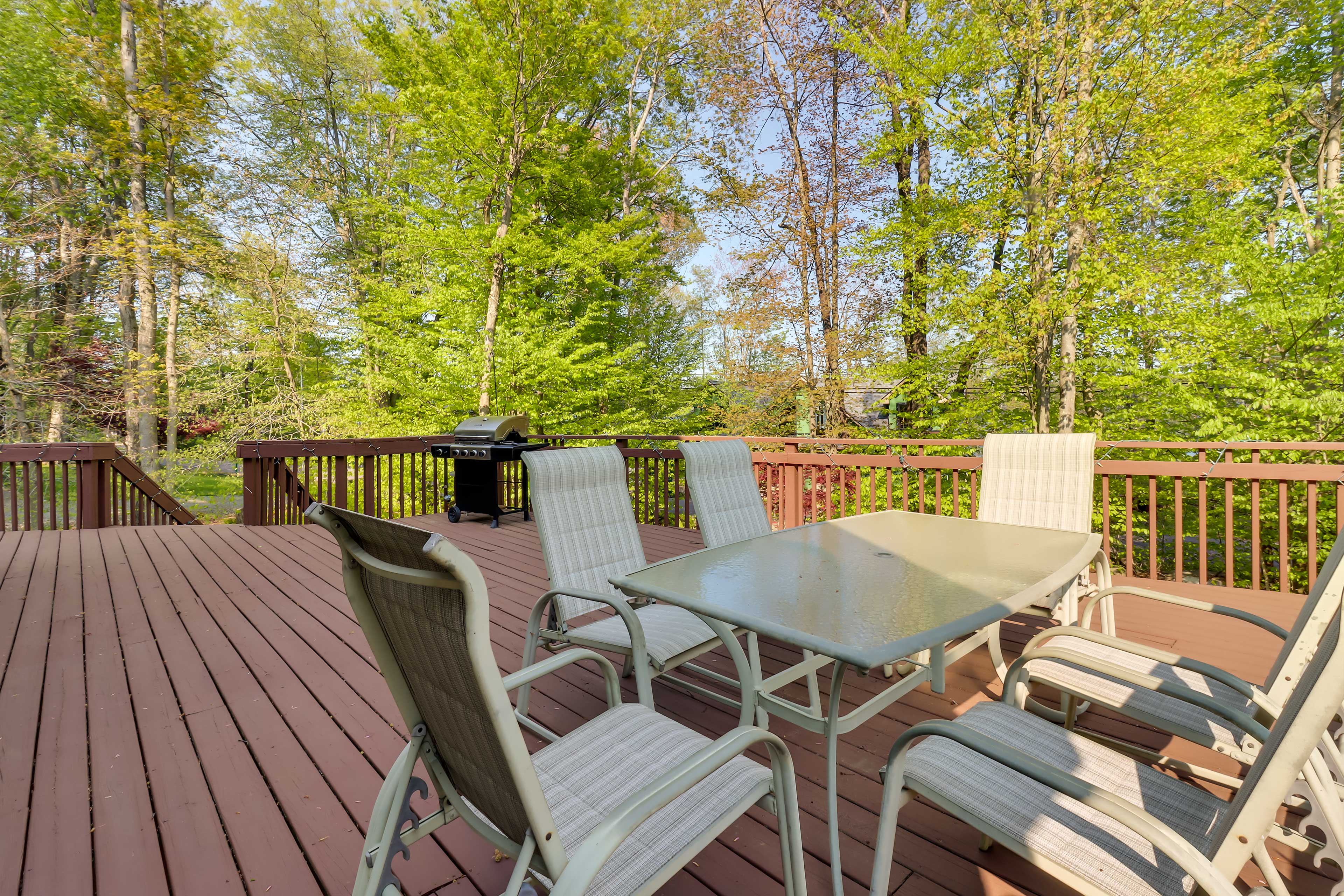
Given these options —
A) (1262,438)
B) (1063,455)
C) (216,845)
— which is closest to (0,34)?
(216,845)

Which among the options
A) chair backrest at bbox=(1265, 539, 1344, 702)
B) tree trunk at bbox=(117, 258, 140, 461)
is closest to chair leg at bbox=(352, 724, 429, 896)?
chair backrest at bbox=(1265, 539, 1344, 702)

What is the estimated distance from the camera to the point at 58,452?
5355 millimetres

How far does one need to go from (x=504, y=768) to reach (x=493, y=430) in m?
5.23

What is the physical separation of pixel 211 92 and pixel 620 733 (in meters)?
14.0

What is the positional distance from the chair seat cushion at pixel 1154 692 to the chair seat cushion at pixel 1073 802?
0.84ft

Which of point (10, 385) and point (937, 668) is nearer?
point (937, 668)

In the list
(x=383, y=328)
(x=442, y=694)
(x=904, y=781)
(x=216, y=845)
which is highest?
(x=383, y=328)

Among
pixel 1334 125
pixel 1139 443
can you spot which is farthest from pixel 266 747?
pixel 1334 125

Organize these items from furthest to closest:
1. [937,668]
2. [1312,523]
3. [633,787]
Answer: [1312,523] < [937,668] < [633,787]

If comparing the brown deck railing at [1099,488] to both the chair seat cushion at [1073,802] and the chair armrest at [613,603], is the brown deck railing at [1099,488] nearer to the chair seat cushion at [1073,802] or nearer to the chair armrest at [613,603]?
the chair seat cushion at [1073,802]

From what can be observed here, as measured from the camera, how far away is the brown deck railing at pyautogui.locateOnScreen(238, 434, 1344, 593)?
3574mm

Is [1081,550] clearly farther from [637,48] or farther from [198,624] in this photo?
[637,48]

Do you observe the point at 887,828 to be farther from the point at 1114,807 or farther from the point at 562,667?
the point at 562,667

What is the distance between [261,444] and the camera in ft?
18.3
